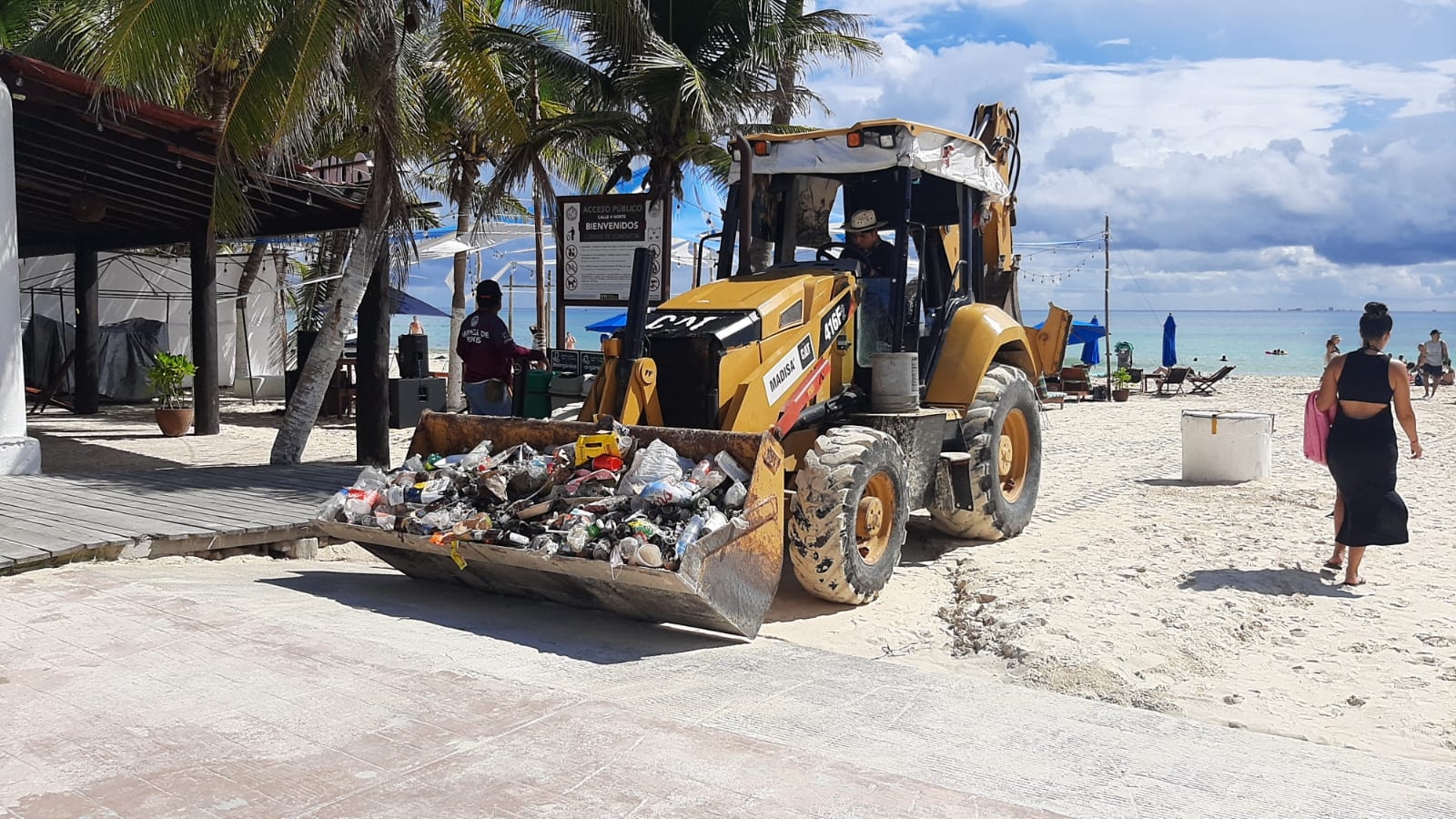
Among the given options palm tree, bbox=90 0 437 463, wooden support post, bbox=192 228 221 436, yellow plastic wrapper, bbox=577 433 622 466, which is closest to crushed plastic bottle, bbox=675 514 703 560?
yellow plastic wrapper, bbox=577 433 622 466

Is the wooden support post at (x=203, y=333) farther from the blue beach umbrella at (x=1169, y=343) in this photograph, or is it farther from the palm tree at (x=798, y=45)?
the blue beach umbrella at (x=1169, y=343)

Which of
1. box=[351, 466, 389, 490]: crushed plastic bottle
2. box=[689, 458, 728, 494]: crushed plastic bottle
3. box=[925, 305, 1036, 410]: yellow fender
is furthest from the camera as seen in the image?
box=[925, 305, 1036, 410]: yellow fender

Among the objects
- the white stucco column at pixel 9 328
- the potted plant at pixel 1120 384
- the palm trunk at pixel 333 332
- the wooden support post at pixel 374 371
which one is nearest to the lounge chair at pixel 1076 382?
the potted plant at pixel 1120 384

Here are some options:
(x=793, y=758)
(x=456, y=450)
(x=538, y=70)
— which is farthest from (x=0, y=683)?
(x=538, y=70)

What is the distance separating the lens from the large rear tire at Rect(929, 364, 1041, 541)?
8305mm

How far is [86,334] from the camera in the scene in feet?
65.7

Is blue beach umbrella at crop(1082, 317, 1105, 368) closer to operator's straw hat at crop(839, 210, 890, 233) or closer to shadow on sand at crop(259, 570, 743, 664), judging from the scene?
operator's straw hat at crop(839, 210, 890, 233)

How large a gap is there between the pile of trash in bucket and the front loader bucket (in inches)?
2.5

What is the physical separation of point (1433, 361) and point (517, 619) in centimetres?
2782

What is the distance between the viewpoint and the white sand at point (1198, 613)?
5359mm

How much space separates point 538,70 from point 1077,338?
20827 mm

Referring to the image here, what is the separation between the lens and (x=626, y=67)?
13.3 meters

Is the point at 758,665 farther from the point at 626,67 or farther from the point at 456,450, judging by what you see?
the point at 626,67

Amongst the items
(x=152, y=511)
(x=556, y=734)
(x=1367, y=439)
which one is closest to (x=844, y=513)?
(x=556, y=734)
